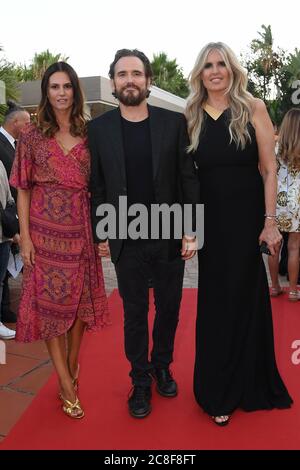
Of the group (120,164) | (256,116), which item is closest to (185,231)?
(120,164)

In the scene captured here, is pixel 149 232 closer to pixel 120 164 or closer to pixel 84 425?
pixel 120 164

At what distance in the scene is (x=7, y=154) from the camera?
421 centimetres

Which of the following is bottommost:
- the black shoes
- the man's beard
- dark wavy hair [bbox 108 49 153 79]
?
the black shoes

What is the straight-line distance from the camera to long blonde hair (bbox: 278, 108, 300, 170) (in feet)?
14.3

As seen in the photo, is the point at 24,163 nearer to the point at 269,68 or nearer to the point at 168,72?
the point at 269,68

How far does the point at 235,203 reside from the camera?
7.88 feet

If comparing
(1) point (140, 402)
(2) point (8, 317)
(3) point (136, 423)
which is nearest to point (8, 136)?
(2) point (8, 317)

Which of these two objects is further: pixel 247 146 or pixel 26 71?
pixel 26 71

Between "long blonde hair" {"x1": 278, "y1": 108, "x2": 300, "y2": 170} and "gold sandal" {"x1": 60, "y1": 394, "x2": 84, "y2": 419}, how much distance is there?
3.02 m

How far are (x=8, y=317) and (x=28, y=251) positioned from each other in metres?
1.91

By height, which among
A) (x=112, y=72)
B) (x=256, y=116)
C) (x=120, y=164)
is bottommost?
(x=120, y=164)

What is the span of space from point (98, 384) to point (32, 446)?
0.70m

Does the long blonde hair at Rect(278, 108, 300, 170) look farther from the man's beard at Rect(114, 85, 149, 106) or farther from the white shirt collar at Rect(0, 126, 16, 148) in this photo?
the white shirt collar at Rect(0, 126, 16, 148)

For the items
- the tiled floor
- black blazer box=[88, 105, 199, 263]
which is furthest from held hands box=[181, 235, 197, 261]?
the tiled floor
